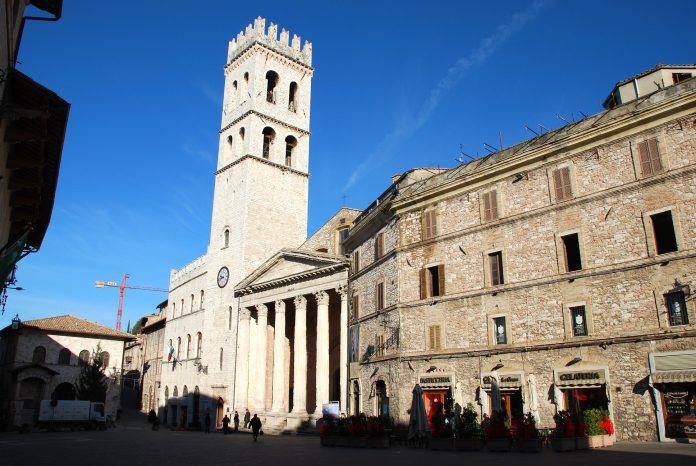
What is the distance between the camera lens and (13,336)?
4903 centimetres

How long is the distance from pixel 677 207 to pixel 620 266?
2.62 meters

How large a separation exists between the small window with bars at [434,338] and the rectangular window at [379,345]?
3.51m

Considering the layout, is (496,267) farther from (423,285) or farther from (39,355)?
(39,355)

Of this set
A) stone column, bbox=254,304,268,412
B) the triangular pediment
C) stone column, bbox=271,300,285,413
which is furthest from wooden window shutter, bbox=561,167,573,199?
stone column, bbox=254,304,268,412

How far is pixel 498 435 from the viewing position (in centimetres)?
1788

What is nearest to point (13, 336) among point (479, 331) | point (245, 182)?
point (245, 182)

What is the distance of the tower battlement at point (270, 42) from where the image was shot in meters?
48.8

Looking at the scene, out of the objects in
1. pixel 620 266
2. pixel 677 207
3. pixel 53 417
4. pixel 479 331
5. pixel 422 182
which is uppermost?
pixel 422 182

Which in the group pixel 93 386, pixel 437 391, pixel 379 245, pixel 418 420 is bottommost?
pixel 418 420

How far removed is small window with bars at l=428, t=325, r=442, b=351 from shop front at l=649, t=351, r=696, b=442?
335 inches

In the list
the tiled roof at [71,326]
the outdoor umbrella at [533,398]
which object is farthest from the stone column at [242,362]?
the outdoor umbrella at [533,398]

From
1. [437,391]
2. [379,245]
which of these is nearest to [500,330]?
[437,391]

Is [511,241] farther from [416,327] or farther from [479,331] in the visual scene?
[416,327]

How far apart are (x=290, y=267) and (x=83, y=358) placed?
24.2 m
